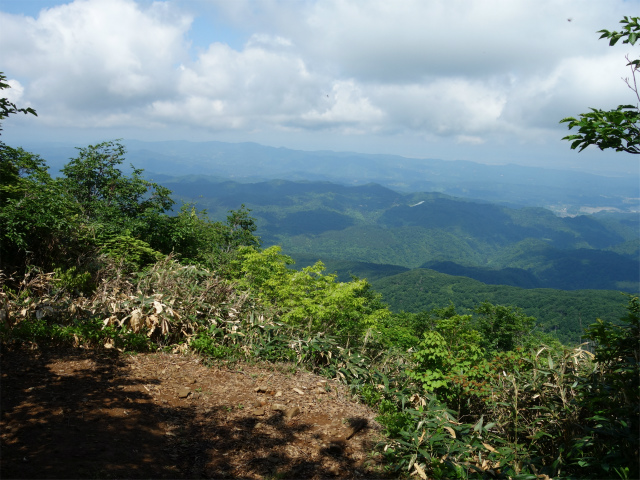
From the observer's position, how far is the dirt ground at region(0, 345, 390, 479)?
318 centimetres

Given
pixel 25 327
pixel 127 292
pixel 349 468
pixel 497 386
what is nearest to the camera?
pixel 349 468

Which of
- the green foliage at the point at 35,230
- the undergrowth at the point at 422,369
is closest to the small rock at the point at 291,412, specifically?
the undergrowth at the point at 422,369

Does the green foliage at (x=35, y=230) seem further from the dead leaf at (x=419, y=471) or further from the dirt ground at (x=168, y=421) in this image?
the dead leaf at (x=419, y=471)

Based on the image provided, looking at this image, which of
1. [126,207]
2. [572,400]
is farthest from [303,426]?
[126,207]

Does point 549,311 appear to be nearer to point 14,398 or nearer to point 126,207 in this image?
point 126,207

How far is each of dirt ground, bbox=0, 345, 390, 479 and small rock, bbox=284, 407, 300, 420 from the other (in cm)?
1

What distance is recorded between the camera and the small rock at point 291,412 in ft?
14.8

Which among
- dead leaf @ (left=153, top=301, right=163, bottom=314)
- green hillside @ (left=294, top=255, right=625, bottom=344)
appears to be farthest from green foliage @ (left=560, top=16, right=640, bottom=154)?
green hillside @ (left=294, top=255, right=625, bottom=344)

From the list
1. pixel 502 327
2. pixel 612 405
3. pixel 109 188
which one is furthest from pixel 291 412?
pixel 502 327

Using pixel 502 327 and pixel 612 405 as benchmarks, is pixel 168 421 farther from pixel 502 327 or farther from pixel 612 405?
pixel 502 327

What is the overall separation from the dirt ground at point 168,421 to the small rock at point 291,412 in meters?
0.01

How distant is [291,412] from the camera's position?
455cm

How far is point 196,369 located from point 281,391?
50.6 inches

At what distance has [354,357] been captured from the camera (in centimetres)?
637
